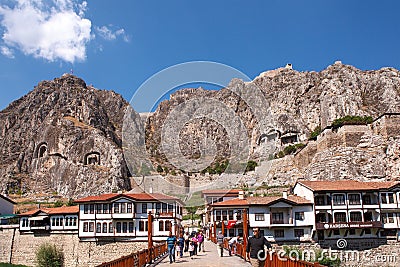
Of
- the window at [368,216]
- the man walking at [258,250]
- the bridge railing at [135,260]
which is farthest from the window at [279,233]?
the man walking at [258,250]

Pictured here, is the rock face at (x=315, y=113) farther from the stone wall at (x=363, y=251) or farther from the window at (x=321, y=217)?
the window at (x=321, y=217)

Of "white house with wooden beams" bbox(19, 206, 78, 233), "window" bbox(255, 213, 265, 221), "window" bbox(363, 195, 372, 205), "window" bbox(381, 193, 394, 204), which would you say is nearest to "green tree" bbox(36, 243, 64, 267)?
"white house with wooden beams" bbox(19, 206, 78, 233)

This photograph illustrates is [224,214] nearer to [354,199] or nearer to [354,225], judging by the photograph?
[354,225]

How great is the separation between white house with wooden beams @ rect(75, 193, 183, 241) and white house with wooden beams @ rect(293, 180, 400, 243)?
53.2 feet

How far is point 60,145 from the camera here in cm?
9931

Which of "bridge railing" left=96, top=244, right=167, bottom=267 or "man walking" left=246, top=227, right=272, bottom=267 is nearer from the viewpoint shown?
"bridge railing" left=96, top=244, right=167, bottom=267

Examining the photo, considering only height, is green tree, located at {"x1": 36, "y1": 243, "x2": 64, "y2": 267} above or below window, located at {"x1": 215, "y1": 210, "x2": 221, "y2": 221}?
below

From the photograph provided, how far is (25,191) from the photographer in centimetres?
9006

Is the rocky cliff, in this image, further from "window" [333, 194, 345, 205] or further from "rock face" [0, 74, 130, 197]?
"window" [333, 194, 345, 205]

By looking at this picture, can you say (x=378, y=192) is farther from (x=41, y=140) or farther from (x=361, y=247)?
(x=41, y=140)

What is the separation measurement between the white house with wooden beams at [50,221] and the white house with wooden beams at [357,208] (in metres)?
28.7

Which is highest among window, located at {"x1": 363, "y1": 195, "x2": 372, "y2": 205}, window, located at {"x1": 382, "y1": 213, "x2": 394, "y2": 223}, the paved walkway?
window, located at {"x1": 363, "y1": 195, "x2": 372, "y2": 205}

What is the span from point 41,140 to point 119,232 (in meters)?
70.2

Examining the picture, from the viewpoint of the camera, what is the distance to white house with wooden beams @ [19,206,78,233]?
148 feet
